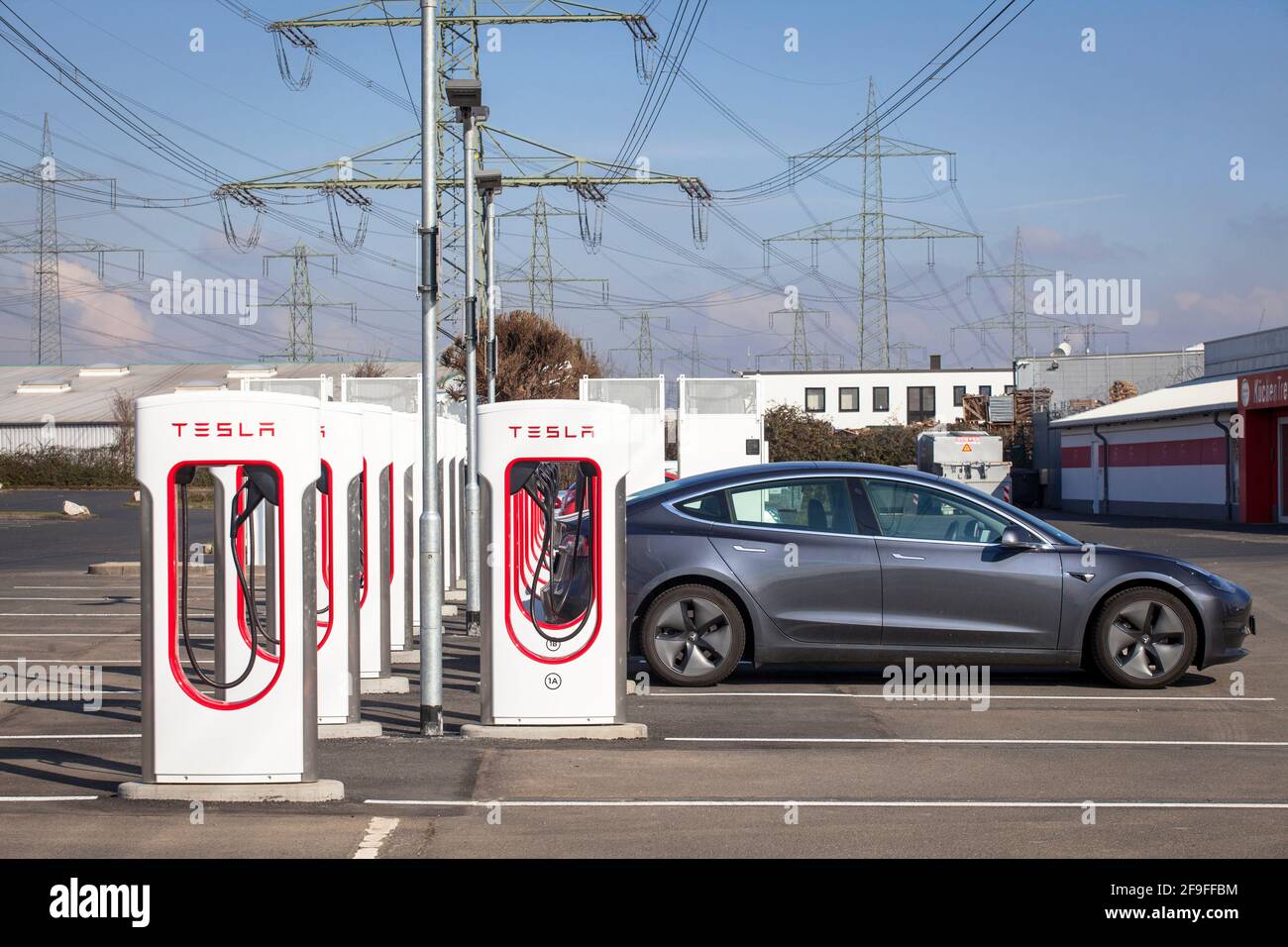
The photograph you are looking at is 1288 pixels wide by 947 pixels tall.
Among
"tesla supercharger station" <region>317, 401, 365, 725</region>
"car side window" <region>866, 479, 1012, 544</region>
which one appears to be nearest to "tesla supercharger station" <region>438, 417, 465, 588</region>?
"tesla supercharger station" <region>317, 401, 365, 725</region>

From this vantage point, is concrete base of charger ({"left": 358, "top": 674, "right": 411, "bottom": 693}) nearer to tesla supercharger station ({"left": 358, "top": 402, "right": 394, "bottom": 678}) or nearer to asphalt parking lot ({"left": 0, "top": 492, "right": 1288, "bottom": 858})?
tesla supercharger station ({"left": 358, "top": 402, "right": 394, "bottom": 678})

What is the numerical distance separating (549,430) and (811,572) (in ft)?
9.41

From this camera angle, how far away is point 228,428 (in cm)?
704

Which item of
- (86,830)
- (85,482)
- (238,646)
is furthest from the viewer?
(85,482)

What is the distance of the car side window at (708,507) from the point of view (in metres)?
11.0

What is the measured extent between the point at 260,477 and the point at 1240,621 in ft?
25.0

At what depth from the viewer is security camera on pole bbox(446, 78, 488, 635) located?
12.2 m

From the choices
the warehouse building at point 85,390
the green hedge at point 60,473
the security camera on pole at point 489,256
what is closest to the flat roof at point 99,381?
the warehouse building at point 85,390

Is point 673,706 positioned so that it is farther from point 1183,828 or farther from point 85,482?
point 85,482

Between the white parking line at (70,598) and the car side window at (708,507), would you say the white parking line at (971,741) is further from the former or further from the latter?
the white parking line at (70,598)

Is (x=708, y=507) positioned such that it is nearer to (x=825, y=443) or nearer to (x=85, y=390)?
(x=825, y=443)
